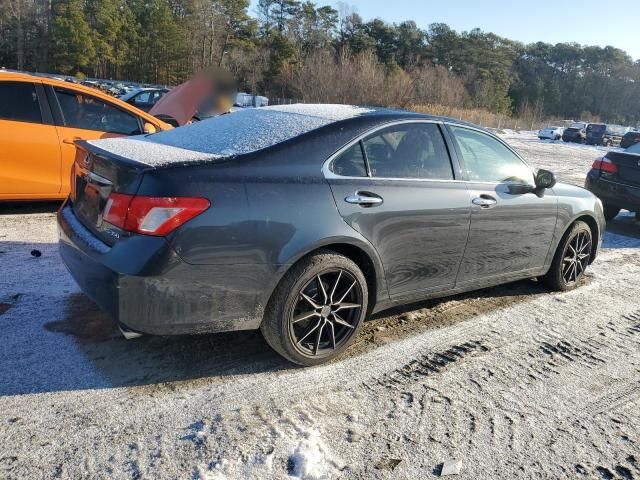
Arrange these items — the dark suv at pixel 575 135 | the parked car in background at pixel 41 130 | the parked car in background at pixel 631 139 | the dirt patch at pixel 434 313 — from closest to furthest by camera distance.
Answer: the dirt patch at pixel 434 313 → the parked car in background at pixel 41 130 → the parked car in background at pixel 631 139 → the dark suv at pixel 575 135

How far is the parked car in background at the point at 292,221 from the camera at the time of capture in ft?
9.08

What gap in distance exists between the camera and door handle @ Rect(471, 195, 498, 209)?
4008mm

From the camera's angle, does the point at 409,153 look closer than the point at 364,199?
No

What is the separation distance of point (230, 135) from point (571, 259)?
139 inches

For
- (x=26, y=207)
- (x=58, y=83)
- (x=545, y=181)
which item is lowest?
(x=26, y=207)

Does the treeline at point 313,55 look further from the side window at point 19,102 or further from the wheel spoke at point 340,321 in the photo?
the wheel spoke at point 340,321

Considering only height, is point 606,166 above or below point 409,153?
below

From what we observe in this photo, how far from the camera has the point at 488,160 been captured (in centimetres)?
431

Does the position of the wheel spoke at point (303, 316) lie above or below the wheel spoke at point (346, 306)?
below

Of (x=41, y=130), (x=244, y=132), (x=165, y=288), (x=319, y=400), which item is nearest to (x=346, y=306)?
(x=319, y=400)

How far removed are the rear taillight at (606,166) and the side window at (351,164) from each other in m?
6.41

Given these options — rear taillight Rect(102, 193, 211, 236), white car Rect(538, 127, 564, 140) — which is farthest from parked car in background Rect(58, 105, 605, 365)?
white car Rect(538, 127, 564, 140)

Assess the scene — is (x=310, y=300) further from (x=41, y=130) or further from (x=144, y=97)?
(x=144, y=97)

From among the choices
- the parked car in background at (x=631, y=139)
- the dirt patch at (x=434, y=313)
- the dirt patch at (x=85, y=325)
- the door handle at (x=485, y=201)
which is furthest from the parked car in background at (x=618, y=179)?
the parked car in background at (x=631, y=139)
